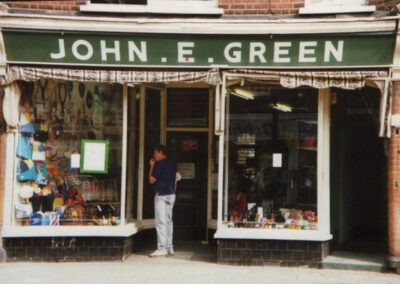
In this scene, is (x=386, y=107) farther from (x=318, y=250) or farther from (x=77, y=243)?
(x=77, y=243)

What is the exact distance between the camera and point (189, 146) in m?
11.4

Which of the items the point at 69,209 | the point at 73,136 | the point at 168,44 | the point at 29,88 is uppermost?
the point at 168,44

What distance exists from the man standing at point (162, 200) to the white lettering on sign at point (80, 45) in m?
2.00

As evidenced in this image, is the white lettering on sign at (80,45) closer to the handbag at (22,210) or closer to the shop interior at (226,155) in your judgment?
the shop interior at (226,155)

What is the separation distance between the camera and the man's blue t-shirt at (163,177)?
10.0m

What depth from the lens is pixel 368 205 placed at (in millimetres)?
10875

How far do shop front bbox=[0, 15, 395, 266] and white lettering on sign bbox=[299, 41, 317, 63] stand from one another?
2cm

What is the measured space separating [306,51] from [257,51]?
76 centimetres

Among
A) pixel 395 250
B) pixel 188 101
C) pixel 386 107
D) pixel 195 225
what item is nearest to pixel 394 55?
pixel 386 107

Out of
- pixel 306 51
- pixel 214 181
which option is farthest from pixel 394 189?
pixel 214 181

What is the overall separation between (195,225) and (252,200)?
6.35ft

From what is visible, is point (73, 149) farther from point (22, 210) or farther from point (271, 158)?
point (271, 158)

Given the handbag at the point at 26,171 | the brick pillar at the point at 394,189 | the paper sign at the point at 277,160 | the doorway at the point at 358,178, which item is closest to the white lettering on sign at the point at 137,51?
the handbag at the point at 26,171

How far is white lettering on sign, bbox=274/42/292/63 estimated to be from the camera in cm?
917
